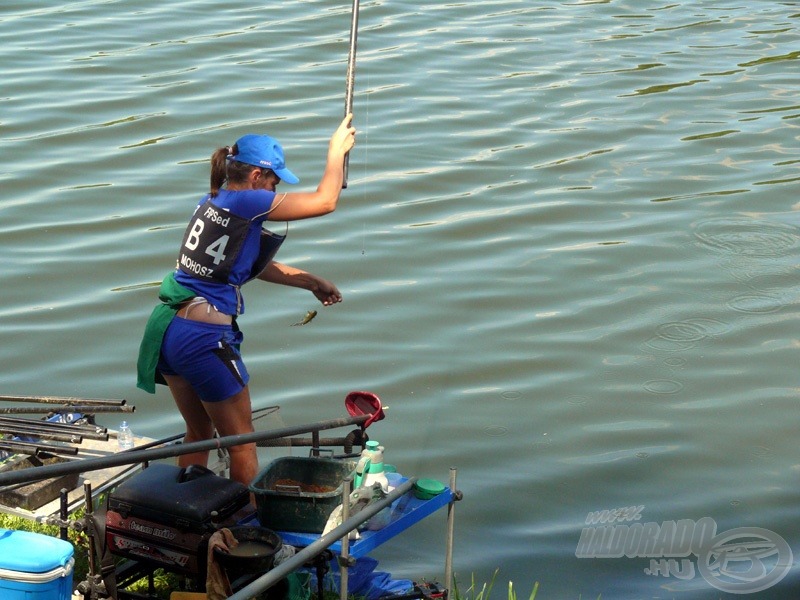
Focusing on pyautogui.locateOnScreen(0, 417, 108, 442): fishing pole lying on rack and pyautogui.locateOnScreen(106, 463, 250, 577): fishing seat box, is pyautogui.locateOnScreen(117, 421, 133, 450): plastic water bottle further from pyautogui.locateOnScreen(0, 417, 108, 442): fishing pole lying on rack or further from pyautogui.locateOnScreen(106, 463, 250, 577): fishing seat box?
pyautogui.locateOnScreen(106, 463, 250, 577): fishing seat box

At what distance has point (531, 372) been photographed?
764 centimetres

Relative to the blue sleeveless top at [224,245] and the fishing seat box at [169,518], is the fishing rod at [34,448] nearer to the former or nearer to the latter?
the fishing seat box at [169,518]

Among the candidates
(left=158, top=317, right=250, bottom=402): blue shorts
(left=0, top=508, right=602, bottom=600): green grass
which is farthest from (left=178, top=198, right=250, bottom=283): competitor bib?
(left=0, top=508, right=602, bottom=600): green grass

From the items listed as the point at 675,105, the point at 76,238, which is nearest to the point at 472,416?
the point at 76,238

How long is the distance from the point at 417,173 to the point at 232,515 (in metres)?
6.83

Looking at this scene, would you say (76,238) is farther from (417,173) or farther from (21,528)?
(21,528)

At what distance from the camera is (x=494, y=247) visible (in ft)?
31.0

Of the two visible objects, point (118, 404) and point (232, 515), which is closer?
point (232, 515)

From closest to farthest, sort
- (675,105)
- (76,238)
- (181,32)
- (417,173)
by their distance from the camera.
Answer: (76,238) < (417,173) < (675,105) < (181,32)
